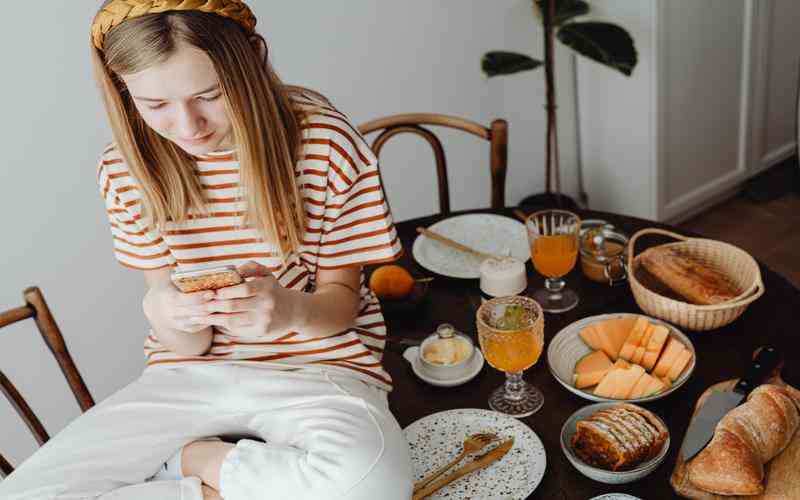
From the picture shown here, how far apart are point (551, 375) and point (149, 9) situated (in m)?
0.87

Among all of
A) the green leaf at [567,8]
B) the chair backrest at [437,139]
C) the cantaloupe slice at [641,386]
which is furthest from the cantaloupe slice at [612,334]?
the green leaf at [567,8]

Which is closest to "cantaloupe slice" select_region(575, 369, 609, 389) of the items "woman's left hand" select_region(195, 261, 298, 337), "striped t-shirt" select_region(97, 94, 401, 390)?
"striped t-shirt" select_region(97, 94, 401, 390)

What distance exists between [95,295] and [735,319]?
179 cm

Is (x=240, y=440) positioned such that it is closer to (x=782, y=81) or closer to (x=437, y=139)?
(x=437, y=139)

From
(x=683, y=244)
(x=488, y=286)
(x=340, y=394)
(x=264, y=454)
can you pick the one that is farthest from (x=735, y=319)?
(x=264, y=454)

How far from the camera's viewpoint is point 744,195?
11.2 ft

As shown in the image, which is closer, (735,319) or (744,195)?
(735,319)

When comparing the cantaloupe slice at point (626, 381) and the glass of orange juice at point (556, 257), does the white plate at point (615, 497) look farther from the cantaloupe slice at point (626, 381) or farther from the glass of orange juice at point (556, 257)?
the glass of orange juice at point (556, 257)

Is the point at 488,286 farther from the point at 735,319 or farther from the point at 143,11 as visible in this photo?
the point at 143,11

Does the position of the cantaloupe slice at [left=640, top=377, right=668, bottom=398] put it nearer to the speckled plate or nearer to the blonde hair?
the speckled plate

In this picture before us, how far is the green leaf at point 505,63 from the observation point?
2682 mm

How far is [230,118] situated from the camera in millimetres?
1288

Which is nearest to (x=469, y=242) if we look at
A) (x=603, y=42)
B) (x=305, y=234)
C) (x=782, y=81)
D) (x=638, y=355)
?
(x=305, y=234)

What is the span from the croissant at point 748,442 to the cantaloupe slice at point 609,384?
18 cm
